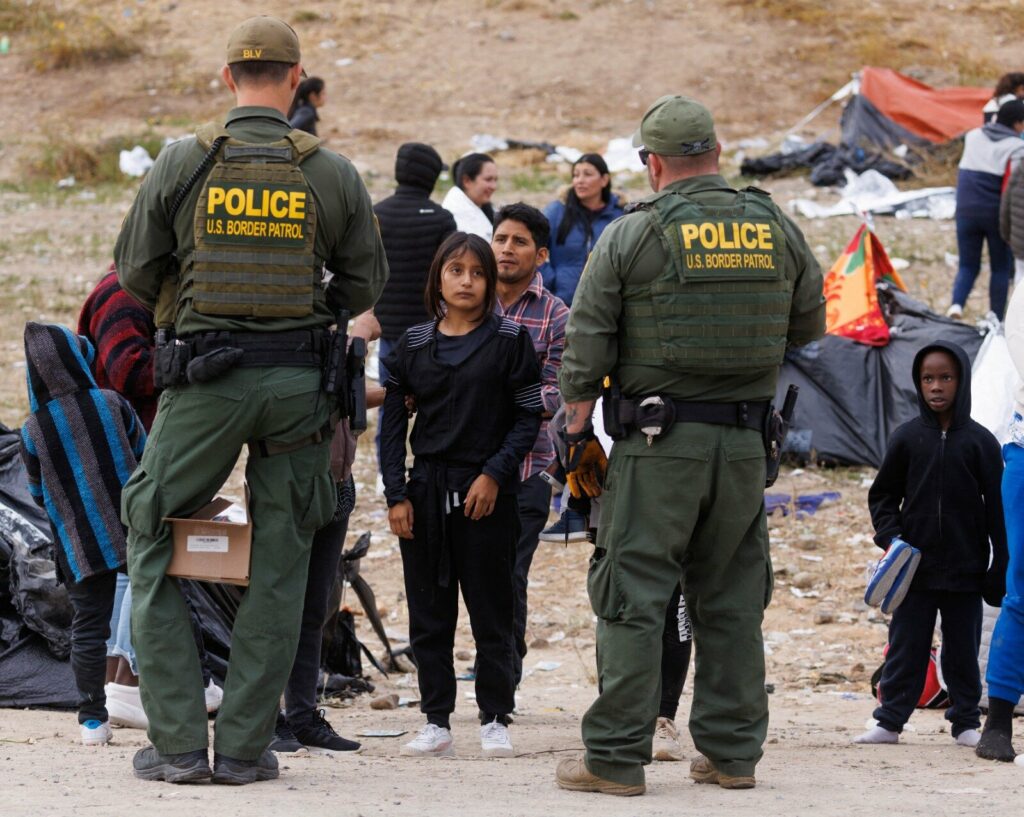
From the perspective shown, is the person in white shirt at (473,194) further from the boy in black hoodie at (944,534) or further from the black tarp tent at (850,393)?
the boy in black hoodie at (944,534)

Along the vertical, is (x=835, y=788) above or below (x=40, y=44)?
below

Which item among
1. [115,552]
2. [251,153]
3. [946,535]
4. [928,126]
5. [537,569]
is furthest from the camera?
[928,126]

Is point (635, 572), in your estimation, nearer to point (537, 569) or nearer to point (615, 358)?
point (615, 358)

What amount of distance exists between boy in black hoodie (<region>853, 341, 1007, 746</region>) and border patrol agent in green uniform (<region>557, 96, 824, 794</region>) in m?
1.28

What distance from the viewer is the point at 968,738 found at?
17.7ft

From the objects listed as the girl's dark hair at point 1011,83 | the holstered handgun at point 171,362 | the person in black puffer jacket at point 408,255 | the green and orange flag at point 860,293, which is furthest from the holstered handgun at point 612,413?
→ the girl's dark hair at point 1011,83

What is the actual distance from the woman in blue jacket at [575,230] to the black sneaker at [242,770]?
175 inches

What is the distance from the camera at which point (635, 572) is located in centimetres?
426

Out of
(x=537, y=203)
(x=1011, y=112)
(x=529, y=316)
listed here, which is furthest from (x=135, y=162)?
(x=529, y=316)

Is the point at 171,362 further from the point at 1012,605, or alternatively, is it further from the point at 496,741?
the point at 1012,605

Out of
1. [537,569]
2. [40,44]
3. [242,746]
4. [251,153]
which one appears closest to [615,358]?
[251,153]

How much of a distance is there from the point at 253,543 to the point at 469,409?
96cm

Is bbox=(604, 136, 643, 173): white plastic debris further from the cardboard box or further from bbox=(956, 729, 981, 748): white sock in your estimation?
the cardboard box

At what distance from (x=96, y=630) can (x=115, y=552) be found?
0.87ft
